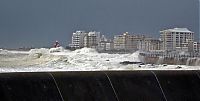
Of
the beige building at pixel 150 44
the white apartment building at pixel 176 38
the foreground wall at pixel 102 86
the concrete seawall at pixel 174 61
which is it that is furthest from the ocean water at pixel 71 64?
the white apartment building at pixel 176 38

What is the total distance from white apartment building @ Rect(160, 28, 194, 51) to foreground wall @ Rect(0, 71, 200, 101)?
10015cm

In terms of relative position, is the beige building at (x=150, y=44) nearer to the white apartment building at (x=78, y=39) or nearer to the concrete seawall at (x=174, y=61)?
the white apartment building at (x=78, y=39)

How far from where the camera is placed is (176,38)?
109500 mm

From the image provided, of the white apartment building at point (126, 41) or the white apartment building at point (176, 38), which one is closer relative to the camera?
the white apartment building at point (176, 38)

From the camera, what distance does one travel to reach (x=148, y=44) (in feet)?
346

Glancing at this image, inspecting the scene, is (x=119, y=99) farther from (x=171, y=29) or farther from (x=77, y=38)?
(x=77, y=38)

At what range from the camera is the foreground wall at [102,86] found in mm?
A: 4914

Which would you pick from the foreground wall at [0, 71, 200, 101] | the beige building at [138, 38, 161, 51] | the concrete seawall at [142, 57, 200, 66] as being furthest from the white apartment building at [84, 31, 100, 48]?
the foreground wall at [0, 71, 200, 101]

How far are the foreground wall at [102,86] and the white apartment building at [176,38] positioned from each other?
10015 cm

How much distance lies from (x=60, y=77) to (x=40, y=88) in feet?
0.99

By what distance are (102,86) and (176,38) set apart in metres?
106

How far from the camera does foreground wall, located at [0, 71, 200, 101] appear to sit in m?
4.91

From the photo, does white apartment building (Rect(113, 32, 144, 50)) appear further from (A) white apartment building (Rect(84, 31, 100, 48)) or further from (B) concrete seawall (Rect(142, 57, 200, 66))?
(B) concrete seawall (Rect(142, 57, 200, 66))

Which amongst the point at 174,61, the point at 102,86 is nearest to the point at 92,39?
the point at 174,61
